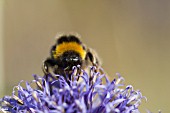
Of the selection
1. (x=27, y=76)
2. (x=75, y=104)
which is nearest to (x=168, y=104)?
(x=27, y=76)

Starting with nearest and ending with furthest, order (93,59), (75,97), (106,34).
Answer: (75,97), (93,59), (106,34)

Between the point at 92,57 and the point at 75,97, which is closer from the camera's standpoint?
the point at 75,97

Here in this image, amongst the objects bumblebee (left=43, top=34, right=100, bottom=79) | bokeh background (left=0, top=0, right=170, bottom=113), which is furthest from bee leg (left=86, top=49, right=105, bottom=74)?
bokeh background (left=0, top=0, right=170, bottom=113)

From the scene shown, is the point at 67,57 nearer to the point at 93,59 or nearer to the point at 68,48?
the point at 68,48

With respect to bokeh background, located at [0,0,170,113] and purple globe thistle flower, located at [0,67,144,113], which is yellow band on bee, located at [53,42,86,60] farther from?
bokeh background, located at [0,0,170,113]

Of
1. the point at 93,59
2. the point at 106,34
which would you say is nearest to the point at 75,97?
the point at 93,59

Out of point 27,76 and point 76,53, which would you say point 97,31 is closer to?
point 27,76
